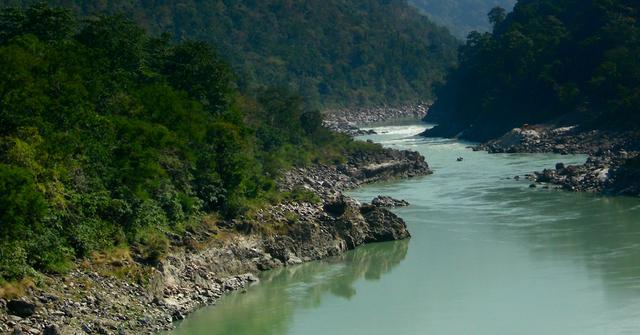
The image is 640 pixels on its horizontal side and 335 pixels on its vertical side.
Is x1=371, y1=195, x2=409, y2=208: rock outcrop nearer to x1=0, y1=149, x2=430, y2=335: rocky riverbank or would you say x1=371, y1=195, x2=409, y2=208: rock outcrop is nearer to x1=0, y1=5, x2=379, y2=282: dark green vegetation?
x1=0, y1=5, x2=379, y2=282: dark green vegetation

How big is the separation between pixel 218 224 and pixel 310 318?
27.9ft

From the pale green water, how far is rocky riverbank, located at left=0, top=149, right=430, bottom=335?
79 cm

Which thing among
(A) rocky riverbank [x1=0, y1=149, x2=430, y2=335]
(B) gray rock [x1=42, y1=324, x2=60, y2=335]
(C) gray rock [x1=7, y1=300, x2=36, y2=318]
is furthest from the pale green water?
Result: (C) gray rock [x1=7, y1=300, x2=36, y2=318]

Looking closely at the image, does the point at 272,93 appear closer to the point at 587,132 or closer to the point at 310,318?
the point at 587,132

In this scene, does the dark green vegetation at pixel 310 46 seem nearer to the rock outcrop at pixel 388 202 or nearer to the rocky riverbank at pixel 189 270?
the rock outcrop at pixel 388 202

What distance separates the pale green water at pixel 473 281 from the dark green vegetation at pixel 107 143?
15.3 feet

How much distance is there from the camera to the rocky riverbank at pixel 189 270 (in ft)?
110

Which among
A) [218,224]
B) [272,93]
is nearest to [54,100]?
[218,224]

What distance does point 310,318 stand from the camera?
39781mm

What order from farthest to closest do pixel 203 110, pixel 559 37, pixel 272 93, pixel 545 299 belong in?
pixel 559 37, pixel 272 93, pixel 203 110, pixel 545 299

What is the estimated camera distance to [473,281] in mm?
44844

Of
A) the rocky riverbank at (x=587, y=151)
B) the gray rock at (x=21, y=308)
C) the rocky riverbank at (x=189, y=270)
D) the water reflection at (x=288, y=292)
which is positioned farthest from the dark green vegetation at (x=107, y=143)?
the rocky riverbank at (x=587, y=151)

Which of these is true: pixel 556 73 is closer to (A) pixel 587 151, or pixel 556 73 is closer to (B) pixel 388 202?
(A) pixel 587 151

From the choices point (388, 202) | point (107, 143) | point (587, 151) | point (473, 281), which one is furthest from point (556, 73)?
point (107, 143)
